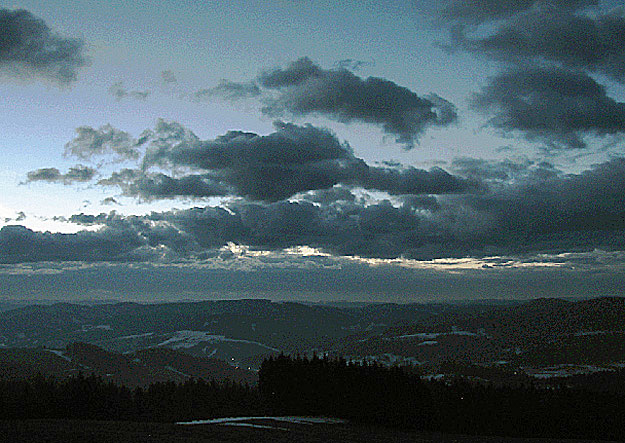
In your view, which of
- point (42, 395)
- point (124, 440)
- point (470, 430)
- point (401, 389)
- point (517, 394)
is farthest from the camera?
point (42, 395)

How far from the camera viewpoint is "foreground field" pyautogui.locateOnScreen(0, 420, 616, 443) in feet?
151

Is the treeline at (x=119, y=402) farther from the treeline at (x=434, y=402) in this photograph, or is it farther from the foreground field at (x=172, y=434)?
the foreground field at (x=172, y=434)

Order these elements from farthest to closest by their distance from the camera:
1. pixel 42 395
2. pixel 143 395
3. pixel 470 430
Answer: pixel 143 395 → pixel 42 395 → pixel 470 430

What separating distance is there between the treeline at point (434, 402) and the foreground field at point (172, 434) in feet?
96.7

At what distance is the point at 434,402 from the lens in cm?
12569

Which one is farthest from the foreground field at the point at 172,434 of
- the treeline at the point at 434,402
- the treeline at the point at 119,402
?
the treeline at the point at 119,402

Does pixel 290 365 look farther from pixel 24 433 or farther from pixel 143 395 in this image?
pixel 24 433

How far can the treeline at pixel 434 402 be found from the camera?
3930 inches

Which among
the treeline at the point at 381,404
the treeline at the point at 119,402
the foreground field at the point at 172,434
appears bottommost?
the treeline at the point at 119,402

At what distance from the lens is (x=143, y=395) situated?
168 metres

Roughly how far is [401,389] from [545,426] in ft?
147

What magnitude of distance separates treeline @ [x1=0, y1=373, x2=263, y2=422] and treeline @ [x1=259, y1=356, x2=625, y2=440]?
34742 mm

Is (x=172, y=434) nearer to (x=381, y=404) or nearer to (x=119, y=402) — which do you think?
(x=381, y=404)

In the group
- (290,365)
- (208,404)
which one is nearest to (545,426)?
(290,365)
